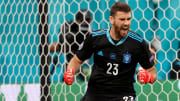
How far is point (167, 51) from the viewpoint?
194 cm

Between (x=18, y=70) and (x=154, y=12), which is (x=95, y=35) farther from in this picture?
(x=18, y=70)

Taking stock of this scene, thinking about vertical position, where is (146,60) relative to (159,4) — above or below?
below

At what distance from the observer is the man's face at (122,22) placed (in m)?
1.35

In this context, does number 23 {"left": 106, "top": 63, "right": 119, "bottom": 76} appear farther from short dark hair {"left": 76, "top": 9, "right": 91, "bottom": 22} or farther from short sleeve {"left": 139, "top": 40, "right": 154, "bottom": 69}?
short dark hair {"left": 76, "top": 9, "right": 91, "bottom": 22}

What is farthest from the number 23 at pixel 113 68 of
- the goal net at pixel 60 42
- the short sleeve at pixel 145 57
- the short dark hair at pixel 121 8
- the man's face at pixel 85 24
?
the man's face at pixel 85 24

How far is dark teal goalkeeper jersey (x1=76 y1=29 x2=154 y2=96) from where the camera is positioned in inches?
56.3

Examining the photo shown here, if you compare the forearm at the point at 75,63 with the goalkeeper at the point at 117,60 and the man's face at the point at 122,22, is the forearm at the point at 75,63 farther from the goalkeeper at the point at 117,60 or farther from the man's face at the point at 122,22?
the man's face at the point at 122,22

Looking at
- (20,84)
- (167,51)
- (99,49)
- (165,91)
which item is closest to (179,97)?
(165,91)

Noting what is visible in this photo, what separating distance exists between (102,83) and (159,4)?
775mm

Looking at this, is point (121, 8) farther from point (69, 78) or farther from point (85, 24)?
point (85, 24)

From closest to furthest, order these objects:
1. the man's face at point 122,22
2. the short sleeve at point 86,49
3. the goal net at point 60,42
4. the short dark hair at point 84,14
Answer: the man's face at point 122,22, the short sleeve at point 86,49, the goal net at point 60,42, the short dark hair at point 84,14

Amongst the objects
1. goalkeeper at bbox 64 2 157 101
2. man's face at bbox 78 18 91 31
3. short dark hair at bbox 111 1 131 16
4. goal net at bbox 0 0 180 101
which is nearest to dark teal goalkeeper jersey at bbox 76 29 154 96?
goalkeeper at bbox 64 2 157 101

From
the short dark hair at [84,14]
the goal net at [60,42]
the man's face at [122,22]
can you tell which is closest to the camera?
the man's face at [122,22]

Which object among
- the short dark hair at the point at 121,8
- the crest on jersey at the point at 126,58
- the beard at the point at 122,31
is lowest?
the crest on jersey at the point at 126,58
